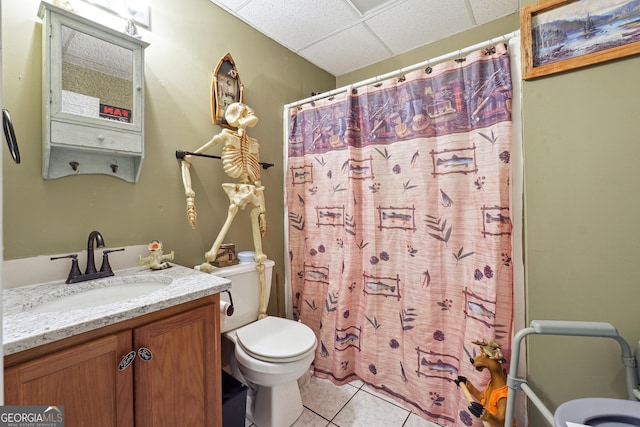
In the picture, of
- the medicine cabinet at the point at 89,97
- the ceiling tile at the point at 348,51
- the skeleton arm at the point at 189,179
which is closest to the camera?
the medicine cabinet at the point at 89,97

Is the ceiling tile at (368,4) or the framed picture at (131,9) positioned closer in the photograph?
the framed picture at (131,9)

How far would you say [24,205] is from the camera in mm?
1161

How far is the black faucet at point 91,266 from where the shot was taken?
1203 mm

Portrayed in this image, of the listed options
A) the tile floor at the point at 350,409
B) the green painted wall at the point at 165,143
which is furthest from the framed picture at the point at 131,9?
the tile floor at the point at 350,409

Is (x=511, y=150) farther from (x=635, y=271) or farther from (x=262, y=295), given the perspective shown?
(x=262, y=295)

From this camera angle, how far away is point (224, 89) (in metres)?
1.79

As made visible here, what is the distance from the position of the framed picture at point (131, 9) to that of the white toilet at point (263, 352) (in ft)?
4.29

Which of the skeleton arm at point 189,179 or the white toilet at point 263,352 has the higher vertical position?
the skeleton arm at point 189,179

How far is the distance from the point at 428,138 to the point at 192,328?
141 cm

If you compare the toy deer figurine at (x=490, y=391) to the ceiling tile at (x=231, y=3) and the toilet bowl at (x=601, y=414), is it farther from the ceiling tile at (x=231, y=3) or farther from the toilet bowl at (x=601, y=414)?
the ceiling tile at (x=231, y=3)

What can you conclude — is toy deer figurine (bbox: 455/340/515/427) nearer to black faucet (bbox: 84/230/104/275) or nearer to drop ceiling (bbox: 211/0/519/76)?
black faucet (bbox: 84/230/104/275)

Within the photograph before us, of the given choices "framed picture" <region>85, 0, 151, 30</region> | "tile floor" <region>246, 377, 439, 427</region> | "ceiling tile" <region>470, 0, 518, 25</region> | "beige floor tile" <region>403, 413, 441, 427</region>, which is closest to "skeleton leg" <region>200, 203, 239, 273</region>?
"tile floor" <region>246, 377, 439, 427</region>

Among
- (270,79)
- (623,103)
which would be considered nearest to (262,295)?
(270,79)

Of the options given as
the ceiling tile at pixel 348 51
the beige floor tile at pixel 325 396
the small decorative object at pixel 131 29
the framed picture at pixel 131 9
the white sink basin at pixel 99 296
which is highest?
the ceiling tile at pixel 348 51
